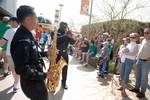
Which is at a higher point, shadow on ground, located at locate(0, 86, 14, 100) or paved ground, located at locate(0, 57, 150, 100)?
shadow on ground, located at locate(0, 86, 14, 100)

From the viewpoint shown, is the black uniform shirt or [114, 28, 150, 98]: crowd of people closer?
the black uniform shirt

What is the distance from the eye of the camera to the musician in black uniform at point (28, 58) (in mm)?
3461

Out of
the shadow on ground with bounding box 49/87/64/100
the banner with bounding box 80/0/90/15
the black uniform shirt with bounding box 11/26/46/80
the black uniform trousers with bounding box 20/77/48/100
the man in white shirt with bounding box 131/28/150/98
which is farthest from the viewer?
the banner with bounding box 80/0/90/15

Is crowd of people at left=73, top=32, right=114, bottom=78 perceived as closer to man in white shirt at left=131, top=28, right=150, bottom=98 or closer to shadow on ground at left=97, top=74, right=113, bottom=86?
shadow on ground at left=97, top=74, right=113, bottom=86

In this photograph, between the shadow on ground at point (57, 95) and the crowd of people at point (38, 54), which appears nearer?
the crowd of people at point (38, 54)

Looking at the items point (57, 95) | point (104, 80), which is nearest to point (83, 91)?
point (57, 95)

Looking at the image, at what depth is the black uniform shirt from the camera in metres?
3.46

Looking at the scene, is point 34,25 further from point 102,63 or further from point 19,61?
point 102,63

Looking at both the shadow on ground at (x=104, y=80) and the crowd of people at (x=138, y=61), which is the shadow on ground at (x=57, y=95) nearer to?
the crowd of people at (x=138, y=61)

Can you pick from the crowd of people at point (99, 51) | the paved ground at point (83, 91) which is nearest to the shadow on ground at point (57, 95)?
the paved ground at point (83, 91)

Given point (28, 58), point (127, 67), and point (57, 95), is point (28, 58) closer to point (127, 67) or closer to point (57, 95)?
point (57, 95)

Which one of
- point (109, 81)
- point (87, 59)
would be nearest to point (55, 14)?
point (87, 59)

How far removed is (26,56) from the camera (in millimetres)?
3465

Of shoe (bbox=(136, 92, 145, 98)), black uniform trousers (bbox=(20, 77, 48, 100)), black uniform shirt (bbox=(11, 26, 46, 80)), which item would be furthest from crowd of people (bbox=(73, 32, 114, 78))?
black uniform shirt (bbox=(11, 26, 46, 80))
